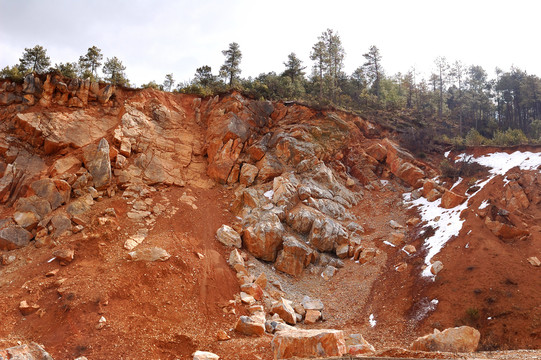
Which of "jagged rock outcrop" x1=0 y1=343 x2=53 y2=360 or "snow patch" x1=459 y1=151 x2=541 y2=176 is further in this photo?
"snow patch" x1=459 y1=151 x2=541 y2=176

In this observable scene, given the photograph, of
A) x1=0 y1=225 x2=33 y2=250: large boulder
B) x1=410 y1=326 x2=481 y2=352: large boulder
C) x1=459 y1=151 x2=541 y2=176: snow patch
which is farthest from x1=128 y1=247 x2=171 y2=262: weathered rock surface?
x1=459 y1=151 x2=541 y2=176: snow patch

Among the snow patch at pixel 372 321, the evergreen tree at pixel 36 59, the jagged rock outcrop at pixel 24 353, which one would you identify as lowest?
the snow patch at pixel 372 321

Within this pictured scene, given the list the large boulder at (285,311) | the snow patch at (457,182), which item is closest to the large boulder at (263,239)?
the large boulder at (285,311)

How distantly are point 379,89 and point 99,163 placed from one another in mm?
44076

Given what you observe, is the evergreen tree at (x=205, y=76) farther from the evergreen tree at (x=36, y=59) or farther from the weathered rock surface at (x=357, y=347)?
the weathered rock surface at (x=357, y=347)

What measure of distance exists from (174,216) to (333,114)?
18.6 metres

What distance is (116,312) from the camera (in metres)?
12.5

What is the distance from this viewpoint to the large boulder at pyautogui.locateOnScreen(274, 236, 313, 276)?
18359mm

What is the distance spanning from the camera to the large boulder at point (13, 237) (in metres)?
15.7

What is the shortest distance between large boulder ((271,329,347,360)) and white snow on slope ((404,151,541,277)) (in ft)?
31.7

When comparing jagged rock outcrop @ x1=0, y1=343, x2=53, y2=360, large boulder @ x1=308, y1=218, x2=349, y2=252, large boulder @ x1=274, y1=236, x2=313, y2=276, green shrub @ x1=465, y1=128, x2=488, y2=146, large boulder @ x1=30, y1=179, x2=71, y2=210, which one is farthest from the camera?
green shrub @ x1=465, y1=128, x2=488, y2=146

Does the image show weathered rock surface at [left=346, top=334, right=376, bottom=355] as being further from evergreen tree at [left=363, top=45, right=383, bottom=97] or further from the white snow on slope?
evergreen tree at [left=363, top=45, right=383, bottom=97]

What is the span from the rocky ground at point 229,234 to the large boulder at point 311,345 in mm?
187

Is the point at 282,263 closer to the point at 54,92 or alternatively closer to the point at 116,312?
the point at 116,312
